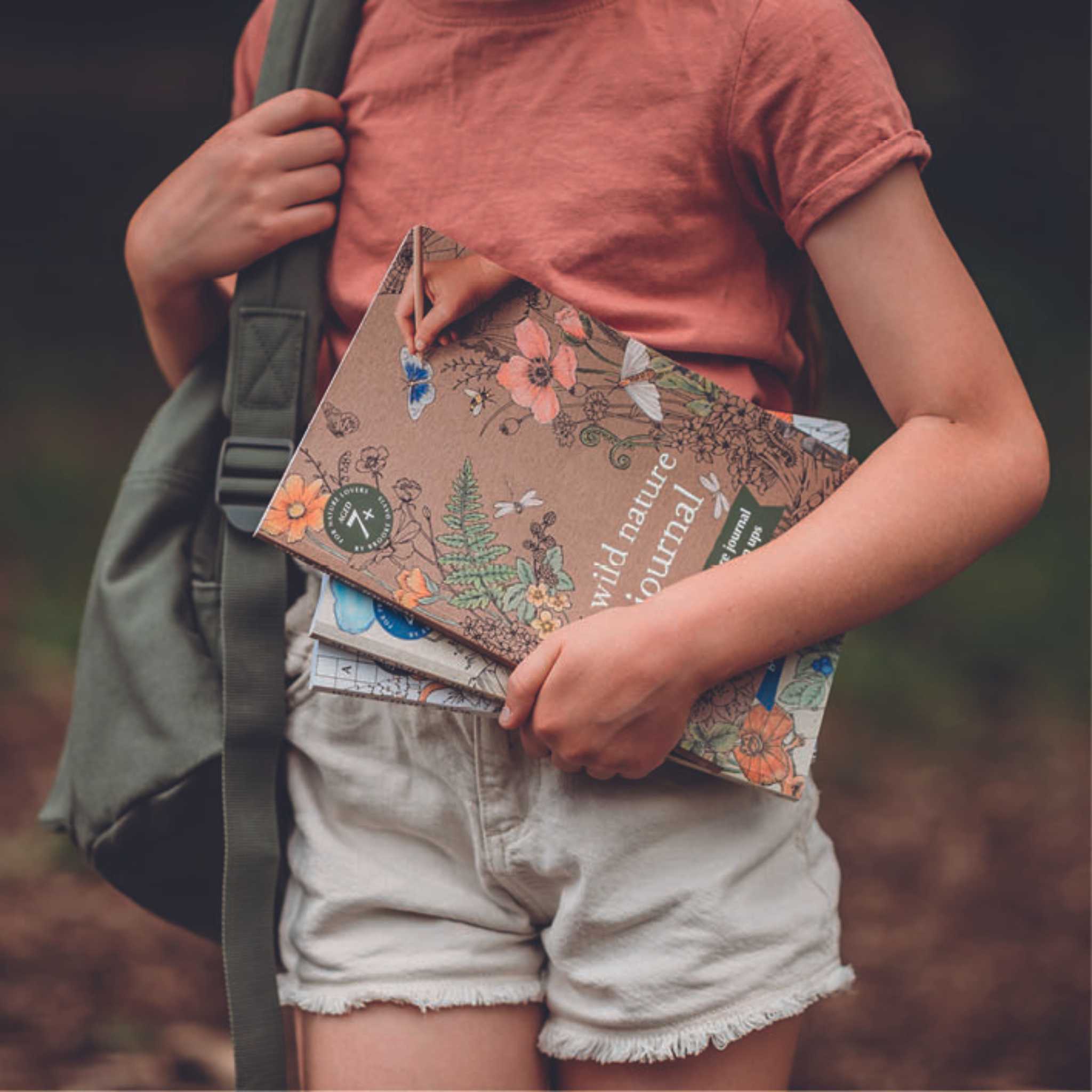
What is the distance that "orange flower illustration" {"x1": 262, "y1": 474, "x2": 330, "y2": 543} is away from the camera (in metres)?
0.79

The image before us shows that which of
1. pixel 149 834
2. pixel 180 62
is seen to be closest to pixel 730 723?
pixel 149 834

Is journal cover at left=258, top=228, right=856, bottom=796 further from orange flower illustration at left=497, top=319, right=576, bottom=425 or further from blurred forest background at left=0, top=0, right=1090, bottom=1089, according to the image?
blurred forest background at left=0, top=0, right=1090, bottom=1089

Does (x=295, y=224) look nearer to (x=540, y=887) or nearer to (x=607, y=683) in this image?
(x=607, y=683)

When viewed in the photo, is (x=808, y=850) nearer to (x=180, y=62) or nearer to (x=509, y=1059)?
(x=509, y=1059)

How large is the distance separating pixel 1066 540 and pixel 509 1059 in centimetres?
279

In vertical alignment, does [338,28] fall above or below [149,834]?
above

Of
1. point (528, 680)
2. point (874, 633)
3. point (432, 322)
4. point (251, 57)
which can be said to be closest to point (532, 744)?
point (528, 680)

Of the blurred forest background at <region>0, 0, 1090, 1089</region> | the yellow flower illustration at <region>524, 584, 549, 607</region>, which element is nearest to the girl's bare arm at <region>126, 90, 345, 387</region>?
the yellow flower illustration at <region>524, 584, 549, 607</region>

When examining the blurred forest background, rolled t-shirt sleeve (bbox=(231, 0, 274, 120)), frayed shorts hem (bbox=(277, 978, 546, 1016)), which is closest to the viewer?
frayed shorts hem (bbox=(277, 978, 546, 1016))

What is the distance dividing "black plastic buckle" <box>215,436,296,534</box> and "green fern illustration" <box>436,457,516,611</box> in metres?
0.17

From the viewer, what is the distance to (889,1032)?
2.36 meters

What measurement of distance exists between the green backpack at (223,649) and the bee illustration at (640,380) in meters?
0.25

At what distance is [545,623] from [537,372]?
0.54 feet

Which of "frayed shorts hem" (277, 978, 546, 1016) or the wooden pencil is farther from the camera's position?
"frayed shorts hem" (277, 978, 546, 1016)
